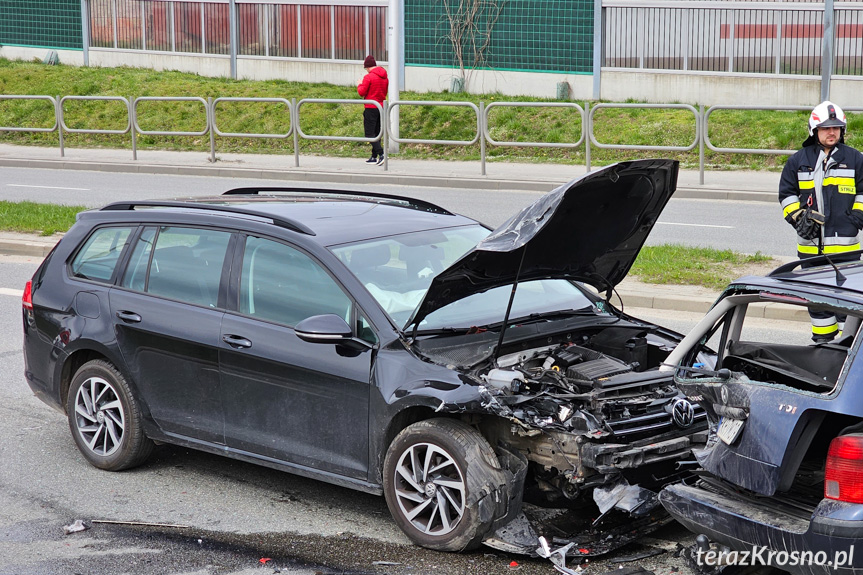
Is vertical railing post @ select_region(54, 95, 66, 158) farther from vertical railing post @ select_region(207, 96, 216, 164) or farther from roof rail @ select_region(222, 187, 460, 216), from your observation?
roof rail @ select_region(222, 187, 460, 216)

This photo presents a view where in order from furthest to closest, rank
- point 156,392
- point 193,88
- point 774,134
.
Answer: point 193,88
point 774,134
point 156,392

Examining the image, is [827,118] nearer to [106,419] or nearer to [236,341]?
[236,341]

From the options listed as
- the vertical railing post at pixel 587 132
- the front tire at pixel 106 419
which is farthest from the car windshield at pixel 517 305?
the vertical railing post at pixel 587 132

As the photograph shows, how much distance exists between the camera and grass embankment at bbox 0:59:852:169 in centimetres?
1900

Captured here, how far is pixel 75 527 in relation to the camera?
530cm

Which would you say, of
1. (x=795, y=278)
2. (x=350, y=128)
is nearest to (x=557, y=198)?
(x=795, y=278)

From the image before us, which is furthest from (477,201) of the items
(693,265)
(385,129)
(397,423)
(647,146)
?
(397,423)

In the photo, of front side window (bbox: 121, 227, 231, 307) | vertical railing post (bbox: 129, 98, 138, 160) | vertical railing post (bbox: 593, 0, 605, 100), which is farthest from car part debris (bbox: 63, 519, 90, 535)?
vertical railing post (bbox: 593, 0, 605, 100)

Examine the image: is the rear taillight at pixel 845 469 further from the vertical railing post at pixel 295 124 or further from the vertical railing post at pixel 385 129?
the vertical railing post at pixel 295 124

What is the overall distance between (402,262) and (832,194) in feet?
12.1

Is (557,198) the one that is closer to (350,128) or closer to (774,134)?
(774,134)

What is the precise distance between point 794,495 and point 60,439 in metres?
4.62

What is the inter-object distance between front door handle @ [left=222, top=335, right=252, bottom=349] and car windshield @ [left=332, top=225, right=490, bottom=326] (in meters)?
0.66

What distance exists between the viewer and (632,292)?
1008 centimetres
